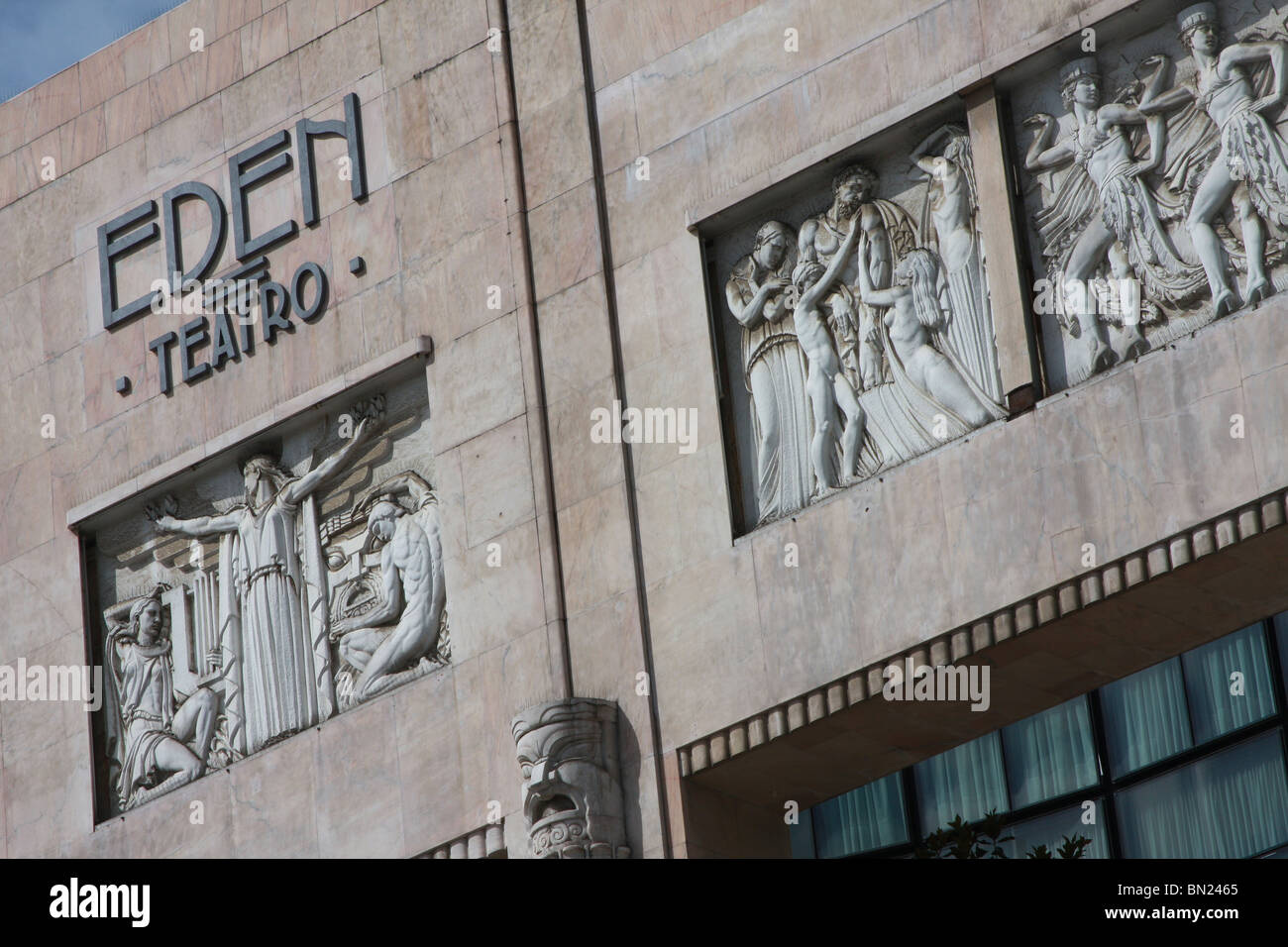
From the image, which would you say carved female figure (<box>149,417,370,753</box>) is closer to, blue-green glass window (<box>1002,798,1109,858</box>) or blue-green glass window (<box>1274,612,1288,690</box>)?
blue-green glass window (<box>1002,798,1109,858</box>)

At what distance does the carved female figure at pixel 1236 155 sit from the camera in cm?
1495

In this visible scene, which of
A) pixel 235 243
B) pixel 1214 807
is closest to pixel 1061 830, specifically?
pixel 1214 807

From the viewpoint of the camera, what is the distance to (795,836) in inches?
881

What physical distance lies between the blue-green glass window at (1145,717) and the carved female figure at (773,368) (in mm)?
5260

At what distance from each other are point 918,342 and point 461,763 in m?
4.00

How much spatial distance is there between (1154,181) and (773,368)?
8.97 ft

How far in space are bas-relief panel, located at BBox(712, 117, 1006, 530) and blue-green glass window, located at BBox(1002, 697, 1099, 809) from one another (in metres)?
5.47

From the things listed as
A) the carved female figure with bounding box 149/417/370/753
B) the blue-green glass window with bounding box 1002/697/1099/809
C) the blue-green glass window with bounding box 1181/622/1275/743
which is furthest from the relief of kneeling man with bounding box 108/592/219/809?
the blue-green glass window with bounding box 1181/622/1275/743

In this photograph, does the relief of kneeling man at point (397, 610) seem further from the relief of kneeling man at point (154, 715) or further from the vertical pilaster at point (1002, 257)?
the vertical pilaster at point (1002, 257)

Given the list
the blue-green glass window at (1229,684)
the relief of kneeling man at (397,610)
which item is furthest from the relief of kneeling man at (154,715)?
the blue-green glass window at (1229,684)

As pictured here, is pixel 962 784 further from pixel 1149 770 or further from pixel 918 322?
pixel 918 322

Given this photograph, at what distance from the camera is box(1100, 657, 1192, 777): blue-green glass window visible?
20.9 metres
